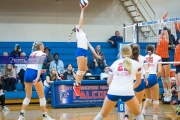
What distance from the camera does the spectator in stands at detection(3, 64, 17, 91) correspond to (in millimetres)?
13461

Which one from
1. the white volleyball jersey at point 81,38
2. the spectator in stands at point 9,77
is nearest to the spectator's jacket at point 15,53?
the spectator in stands at point 9,77

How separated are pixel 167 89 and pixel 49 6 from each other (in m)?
8.45

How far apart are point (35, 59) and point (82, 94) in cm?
468

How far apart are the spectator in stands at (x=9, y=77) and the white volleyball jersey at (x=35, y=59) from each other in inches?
210

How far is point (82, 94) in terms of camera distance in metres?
12.7

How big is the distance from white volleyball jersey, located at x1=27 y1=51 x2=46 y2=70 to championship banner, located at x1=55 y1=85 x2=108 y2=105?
425 cm

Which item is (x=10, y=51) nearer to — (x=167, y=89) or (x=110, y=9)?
(x=110, y=9)

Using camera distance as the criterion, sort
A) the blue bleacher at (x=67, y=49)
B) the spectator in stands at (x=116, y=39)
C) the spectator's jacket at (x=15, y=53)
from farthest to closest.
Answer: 1. the spectator in stands at (x=116, y=39)
2. the blue bleacher at (x=67, y=49)
3. the spectator's jacket at (x=15, y=53)

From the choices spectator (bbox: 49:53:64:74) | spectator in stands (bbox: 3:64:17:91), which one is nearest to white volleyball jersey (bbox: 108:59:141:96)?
spectator in stands (bbox: 3:64:17:91)

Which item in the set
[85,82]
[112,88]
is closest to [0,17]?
[85,82]

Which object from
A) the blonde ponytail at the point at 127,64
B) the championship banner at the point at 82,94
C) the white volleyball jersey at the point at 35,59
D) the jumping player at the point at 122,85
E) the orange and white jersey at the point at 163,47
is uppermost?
the orange and white jersey at the point at 163,47

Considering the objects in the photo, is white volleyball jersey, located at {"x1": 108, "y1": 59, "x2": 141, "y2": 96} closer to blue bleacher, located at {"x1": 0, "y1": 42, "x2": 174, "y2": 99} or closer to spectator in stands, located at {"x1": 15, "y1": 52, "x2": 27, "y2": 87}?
spectator in stands, located at {"x1": 15, "y1": 52, "x2": 27, "y2": 87}

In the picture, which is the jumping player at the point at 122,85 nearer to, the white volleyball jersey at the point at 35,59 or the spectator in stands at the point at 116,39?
the white volleyball jersey at the point at 35,59

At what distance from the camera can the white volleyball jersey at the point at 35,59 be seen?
8195mm
